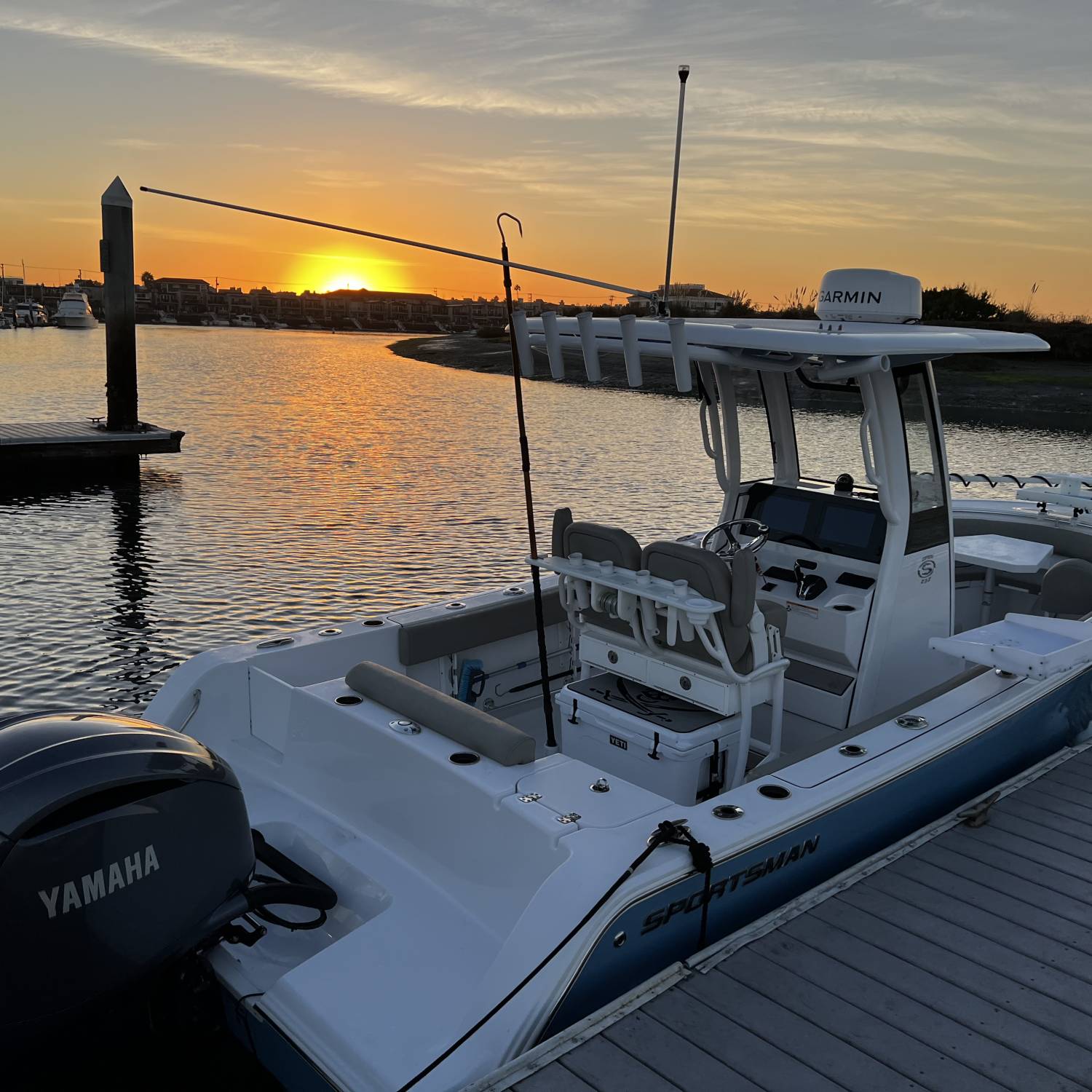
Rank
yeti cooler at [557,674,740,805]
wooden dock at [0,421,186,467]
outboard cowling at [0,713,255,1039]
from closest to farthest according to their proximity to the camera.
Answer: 1. outboard cowling at [0,713,255,1039]
2. yeti cooler at [557,674,740,805]
3. wooden dock at [0,421,186,467]

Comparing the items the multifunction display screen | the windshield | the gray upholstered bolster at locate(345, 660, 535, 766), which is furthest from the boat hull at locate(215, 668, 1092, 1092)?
the windshield

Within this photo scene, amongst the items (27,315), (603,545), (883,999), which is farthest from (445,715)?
(27,315)

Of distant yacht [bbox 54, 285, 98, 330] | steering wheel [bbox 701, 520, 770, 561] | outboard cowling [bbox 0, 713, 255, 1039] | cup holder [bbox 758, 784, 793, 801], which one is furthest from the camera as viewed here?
distant yacht [bbox 54, 285, 98, 330]

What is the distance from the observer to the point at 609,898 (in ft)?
8.74

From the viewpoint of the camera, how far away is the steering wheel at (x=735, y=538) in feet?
14.9

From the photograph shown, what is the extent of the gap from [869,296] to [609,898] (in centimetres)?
315

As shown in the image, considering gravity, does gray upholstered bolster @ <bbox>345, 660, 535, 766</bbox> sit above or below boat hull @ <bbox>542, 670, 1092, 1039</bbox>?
above

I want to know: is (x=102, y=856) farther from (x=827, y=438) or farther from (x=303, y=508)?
(x=827, y=438)

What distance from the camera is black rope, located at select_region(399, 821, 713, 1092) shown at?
97.8 inches

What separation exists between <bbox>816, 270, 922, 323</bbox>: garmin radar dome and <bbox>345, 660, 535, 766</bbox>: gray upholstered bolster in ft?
8.49

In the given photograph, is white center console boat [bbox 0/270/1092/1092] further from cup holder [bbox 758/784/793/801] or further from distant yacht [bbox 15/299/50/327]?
distant yacht [bbox 15/299/50/327]

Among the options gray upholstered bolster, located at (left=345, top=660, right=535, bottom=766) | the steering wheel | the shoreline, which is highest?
the shoreline

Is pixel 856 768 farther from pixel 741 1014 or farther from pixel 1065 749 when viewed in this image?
pixel 1065 749

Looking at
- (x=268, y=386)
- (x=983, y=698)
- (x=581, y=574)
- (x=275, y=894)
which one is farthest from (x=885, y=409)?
(x=268, y=386)
